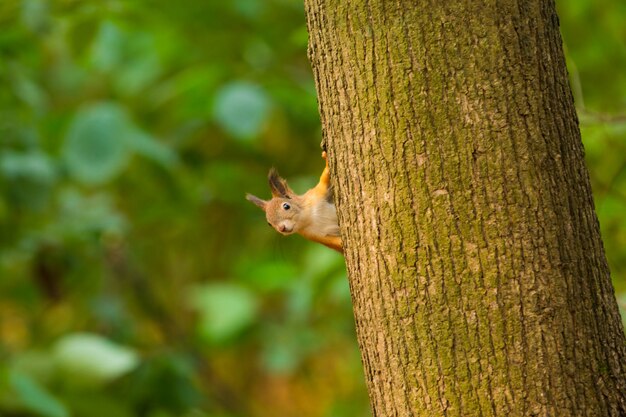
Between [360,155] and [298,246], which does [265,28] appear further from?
[360,155]

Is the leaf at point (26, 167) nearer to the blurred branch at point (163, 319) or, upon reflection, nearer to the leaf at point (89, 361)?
the leaf at point (89, 361)

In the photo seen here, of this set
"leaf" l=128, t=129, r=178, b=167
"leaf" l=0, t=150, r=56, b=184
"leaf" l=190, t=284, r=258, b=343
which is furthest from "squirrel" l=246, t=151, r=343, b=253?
"leaf" l=190, t=284, r=258, b=343

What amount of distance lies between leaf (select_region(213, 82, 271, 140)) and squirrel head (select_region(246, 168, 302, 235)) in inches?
31.8

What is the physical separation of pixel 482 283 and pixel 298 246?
3.58 meters

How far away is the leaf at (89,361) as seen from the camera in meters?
3.26

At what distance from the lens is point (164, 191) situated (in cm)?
403

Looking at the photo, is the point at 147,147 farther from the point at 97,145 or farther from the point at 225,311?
the point at 225,311

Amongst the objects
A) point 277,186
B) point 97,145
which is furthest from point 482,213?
point 97,145

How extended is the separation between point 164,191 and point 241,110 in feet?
3.03

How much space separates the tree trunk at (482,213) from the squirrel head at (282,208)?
0.91 metres

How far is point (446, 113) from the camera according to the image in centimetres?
133

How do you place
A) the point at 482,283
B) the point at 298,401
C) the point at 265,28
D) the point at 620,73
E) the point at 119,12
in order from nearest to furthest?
the point at 482,283 < the point at 119,12 < the point at 620,73 < the point at 265,28 < the point at 298,401

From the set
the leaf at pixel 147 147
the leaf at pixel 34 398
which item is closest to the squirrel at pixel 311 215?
the leaf at pixel 34 398

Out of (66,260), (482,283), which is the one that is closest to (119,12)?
(66,260)
